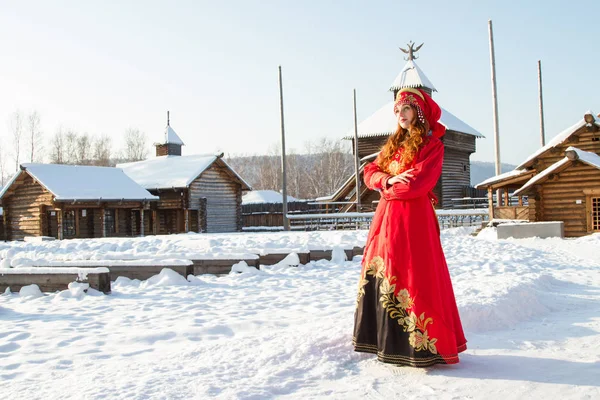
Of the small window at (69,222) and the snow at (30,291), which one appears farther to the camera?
the small window at (69,222)

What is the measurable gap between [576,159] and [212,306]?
1709cm

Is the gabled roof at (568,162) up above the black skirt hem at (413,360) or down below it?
above

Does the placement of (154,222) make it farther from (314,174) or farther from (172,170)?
(314,174)

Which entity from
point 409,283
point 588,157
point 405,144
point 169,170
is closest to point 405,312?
point 409,283

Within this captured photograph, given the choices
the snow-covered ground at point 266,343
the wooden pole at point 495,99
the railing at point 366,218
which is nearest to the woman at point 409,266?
the snow-covered ground at point 266,343

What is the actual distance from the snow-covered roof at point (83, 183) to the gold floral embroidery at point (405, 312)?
75.7 ft

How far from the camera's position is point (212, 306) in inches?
241

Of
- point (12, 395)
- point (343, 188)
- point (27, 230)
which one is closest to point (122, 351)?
point (12, 395)

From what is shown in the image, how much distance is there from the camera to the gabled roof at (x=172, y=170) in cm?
2986

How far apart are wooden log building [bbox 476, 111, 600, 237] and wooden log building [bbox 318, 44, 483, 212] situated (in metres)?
9.91

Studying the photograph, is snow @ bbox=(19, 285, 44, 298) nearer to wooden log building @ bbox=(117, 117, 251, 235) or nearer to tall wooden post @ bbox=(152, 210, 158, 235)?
wooden log building @ bbox=(117, 117, 251, 235)

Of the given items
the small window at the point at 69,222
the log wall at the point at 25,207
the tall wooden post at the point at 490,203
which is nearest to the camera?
the tall wooden post at the point at 490,203

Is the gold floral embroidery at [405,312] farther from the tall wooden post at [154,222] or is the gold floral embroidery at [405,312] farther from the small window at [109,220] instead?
the tall wooden post at [154,222]

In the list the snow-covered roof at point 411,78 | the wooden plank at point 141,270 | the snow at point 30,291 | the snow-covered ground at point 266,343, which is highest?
the snow-covered roof at point 411,78
